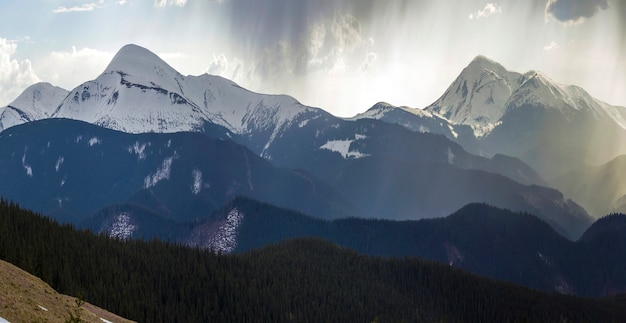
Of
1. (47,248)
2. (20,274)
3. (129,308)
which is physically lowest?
(129,308)

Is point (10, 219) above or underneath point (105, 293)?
above

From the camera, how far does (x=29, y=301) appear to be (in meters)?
104

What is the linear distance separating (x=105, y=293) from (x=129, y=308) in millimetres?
7241

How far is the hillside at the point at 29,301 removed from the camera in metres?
95.8

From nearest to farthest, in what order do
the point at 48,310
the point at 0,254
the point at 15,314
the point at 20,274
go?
the point at 15,314
the point at 48,310
the point at 20,274
the point at 0,254

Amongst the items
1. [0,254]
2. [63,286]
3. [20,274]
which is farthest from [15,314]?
[63,286]

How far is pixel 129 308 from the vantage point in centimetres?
A: 19625

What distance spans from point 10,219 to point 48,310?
101 meters

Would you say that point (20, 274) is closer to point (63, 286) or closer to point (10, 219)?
point (63, 286)

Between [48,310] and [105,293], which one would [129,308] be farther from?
[48,310]

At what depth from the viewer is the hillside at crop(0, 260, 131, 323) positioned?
95.8 m

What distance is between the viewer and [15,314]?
94500 millimetres

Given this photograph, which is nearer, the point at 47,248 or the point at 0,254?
the point at 0,254

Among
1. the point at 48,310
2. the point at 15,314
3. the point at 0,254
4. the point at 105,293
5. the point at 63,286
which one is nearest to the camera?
the point at 15,314
